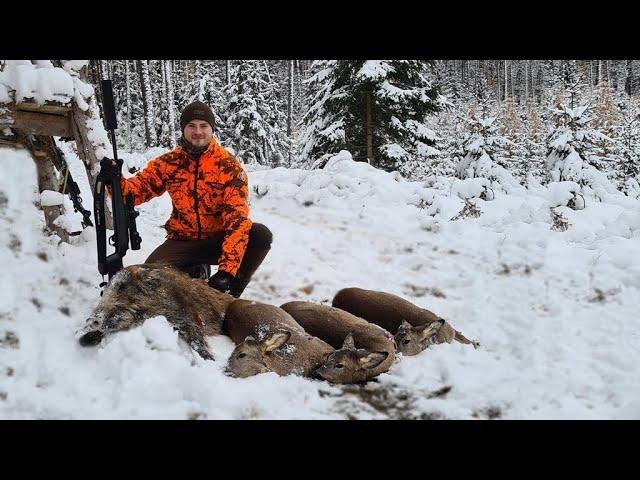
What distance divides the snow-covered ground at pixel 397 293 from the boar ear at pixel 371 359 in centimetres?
13

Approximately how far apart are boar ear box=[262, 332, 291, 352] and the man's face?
2.06 metres

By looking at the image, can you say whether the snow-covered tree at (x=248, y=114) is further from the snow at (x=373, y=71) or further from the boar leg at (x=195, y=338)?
the boar leg at (x=195, y=338)

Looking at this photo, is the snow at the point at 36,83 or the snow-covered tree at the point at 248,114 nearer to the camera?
the snow at the point at 36,83

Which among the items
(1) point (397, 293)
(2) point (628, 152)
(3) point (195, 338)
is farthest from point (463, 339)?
(2) point (628, 152)

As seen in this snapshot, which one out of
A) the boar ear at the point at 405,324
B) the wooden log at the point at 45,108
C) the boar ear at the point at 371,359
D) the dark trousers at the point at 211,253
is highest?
the wooden log at the point at 45,108

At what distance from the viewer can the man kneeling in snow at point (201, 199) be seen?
15.6 ft

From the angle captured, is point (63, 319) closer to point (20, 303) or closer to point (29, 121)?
point (20, 303)

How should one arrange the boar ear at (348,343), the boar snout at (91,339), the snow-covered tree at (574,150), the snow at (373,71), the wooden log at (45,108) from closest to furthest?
the boar snout at (91,339), the boar ear at (348,343), the wooden log at (45,108), the snow-covered tree at (574,150), the snow at (373,71)

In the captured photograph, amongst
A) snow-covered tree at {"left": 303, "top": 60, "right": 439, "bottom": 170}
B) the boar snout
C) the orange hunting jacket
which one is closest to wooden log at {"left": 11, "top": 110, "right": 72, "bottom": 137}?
the orange hunting jacket

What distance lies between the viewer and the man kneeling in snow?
4770mm

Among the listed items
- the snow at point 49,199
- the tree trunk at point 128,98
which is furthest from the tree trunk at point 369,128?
the tree trunk at point 128,98

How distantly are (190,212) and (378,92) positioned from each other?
967cm

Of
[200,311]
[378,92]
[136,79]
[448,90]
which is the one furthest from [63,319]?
[448,90]
